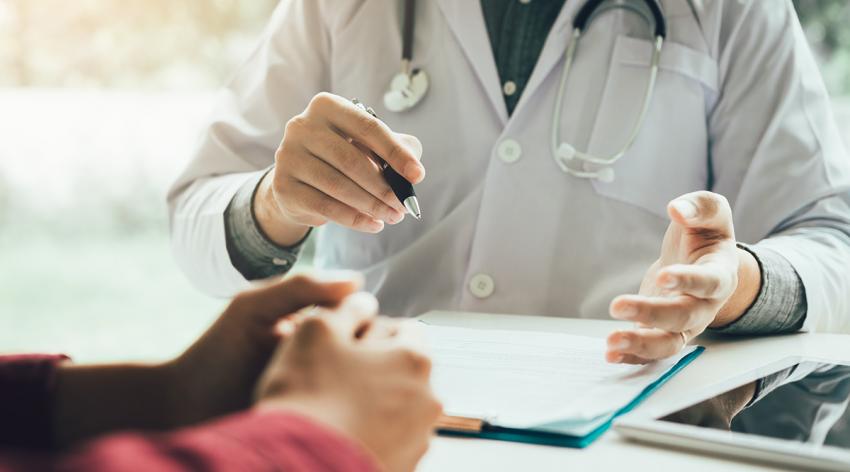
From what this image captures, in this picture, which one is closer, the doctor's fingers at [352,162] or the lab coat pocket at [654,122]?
the doctor's fingers at [352,162]

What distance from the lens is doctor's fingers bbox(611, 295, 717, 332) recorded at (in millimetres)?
672

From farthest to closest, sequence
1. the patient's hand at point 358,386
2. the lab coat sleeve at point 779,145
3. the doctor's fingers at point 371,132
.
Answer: the lab coat sleeve at point 779,145 < the doctor's fingers at point 371,132 < the patient's hand at point 358,386

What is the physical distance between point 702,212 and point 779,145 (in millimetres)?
322

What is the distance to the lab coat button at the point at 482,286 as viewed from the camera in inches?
42.0

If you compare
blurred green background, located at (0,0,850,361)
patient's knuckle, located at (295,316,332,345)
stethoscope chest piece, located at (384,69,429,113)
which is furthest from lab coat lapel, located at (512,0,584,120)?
blurred green background, located at (0,0,850,361)

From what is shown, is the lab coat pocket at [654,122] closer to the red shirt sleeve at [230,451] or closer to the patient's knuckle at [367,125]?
the patient's knuckle at [367,125]

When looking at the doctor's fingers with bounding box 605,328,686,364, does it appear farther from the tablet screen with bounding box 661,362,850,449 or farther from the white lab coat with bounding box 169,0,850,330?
the white lab coat with bounding box 169,0,850,330

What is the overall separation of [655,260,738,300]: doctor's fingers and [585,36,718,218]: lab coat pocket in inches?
13.1

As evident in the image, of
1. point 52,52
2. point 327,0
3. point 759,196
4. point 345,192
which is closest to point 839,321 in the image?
Answer: point 759,196

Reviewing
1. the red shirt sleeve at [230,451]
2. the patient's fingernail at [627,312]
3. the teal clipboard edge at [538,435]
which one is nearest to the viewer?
the red shirt sleeve at [230,451]

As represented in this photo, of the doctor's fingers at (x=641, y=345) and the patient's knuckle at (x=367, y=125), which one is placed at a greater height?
the patient's knuckle at (x=367, y=125)

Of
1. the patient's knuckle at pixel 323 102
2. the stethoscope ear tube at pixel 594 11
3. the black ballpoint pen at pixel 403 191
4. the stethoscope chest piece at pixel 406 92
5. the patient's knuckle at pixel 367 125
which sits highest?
the stethoscope ear tube at pixel 594 11

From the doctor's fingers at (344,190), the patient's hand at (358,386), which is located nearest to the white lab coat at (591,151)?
the doctor's fingers at (344,190)

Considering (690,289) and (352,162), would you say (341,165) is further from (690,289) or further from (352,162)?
(690,289)
